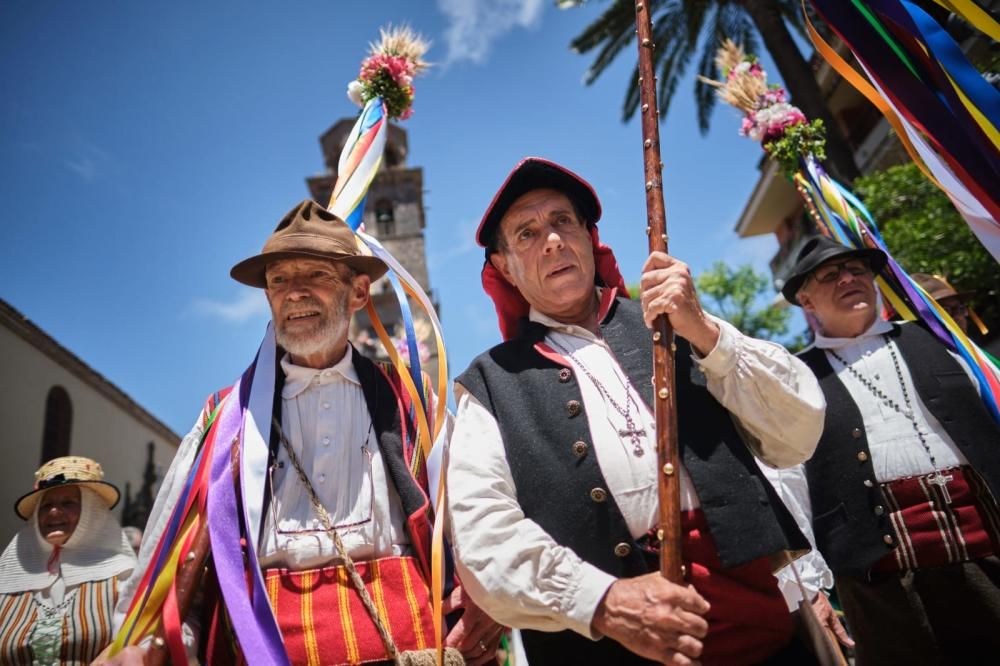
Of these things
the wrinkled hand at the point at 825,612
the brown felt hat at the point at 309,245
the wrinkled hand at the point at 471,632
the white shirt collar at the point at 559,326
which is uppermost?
the brown felt hat at the point at 309,245

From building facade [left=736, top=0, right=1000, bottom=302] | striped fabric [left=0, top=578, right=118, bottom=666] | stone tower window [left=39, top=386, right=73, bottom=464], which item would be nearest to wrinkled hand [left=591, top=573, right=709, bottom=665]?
striped fabric [left=0, top=578, right=118, bottom=666]

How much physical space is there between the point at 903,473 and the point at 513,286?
1912 millimetres

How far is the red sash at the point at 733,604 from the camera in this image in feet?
5.72

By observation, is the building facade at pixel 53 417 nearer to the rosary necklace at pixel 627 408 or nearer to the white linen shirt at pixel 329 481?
the white linen shirt at pixel 329 481

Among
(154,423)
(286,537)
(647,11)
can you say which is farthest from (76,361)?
(647,11)

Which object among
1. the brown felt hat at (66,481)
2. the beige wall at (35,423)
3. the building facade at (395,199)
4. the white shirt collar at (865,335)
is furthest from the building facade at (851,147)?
the beige wall at (35,423)

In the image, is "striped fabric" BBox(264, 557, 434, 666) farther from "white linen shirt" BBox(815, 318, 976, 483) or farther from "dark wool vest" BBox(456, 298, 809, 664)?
"white linen shirt" BBox(815, 318, 976, 483)

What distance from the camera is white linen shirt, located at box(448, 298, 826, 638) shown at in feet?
5.41

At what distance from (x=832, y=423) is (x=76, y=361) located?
672 inches

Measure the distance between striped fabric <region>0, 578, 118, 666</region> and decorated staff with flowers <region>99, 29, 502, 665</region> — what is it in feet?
7.79

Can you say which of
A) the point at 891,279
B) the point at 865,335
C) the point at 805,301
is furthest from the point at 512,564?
the point at 891,279

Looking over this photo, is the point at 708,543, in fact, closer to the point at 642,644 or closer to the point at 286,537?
the point at 642,644

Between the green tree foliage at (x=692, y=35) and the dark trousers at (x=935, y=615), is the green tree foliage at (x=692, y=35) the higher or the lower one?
the higher one

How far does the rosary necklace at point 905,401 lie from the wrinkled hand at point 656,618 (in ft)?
6.14
